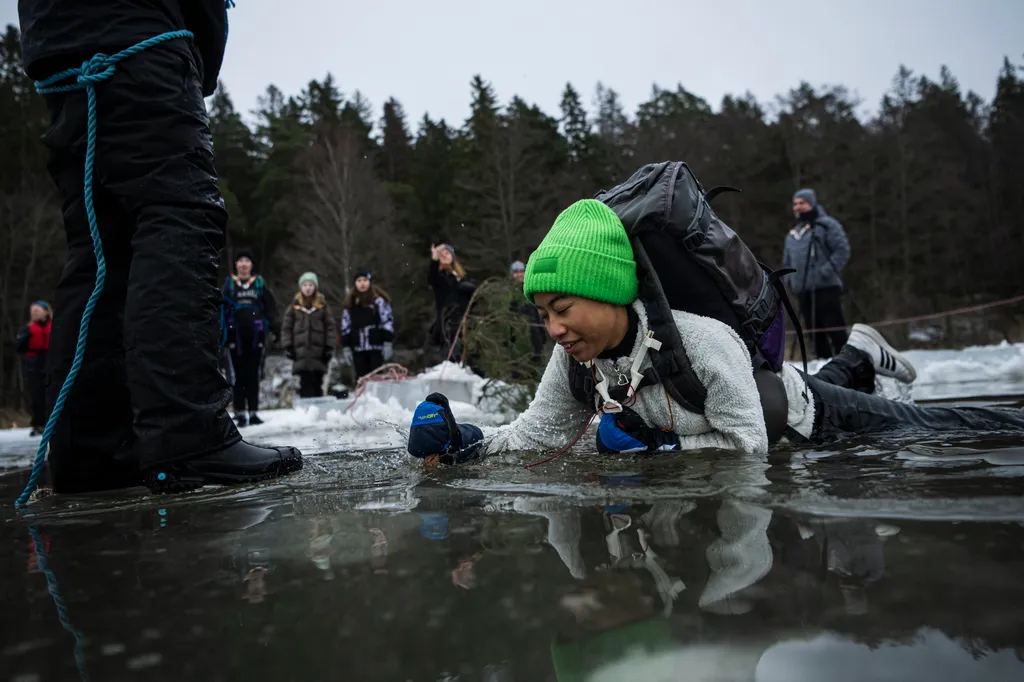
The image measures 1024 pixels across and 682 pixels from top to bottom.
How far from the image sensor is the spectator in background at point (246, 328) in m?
8.02

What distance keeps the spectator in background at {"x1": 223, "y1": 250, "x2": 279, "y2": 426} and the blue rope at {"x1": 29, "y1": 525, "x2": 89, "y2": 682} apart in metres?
6.70

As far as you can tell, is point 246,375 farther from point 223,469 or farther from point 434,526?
point 434,526

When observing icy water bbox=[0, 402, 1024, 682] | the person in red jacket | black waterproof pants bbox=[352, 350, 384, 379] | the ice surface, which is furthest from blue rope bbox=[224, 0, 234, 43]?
the person in red jacket

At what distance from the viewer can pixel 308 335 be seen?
9.48 m

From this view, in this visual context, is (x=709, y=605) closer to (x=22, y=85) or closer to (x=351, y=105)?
(x=22, y=85)

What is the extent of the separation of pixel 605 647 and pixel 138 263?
1.99 m

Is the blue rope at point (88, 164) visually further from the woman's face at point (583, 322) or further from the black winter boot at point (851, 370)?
the black winter boot at point (851, 370)

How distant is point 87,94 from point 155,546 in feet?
4.91

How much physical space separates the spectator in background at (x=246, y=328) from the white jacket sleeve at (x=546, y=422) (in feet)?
18.5

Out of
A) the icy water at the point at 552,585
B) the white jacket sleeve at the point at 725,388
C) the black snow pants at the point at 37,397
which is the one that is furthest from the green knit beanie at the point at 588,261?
the black snow pants at the point at 37,397

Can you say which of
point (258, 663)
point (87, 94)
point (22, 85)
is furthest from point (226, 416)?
point (22, 85)

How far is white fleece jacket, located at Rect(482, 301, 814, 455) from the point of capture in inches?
90.1

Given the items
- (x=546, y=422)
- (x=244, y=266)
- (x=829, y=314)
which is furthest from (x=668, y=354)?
(x=244, y=266)

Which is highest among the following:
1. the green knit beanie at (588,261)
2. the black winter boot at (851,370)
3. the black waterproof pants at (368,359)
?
the green knit beanie at (588,261)
